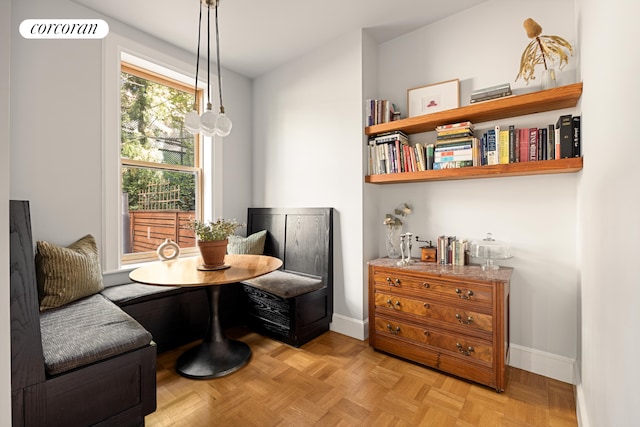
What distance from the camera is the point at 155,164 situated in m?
2.87

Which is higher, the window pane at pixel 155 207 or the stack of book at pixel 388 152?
the stack of book at pixel 388 152

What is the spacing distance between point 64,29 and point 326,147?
2.29 m

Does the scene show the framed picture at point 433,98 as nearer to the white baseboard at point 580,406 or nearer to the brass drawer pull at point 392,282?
the brass drawer pull at point 392,282

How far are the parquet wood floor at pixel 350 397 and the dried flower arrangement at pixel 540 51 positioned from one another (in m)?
2.06

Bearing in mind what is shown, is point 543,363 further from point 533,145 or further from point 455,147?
point 455,147

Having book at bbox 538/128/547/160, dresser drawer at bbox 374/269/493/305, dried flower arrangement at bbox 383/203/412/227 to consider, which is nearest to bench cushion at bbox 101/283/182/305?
dresser drawer at bbox 374/269/493/305

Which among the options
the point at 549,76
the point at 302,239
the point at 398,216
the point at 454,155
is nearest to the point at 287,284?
the point at 302,239

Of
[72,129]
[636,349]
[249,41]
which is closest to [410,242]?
[636,349]

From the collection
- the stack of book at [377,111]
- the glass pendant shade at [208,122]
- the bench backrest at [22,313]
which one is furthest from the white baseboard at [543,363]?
the bench backrest at [22,313]

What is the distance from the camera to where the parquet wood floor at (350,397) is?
159 cm

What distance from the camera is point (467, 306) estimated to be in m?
1.91

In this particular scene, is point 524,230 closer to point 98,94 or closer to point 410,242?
point 410,242

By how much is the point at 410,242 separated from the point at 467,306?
2.50 feet

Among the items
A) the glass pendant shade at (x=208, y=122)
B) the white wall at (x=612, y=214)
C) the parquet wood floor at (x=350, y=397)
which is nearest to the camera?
the white wall at (x=612, y=214)
